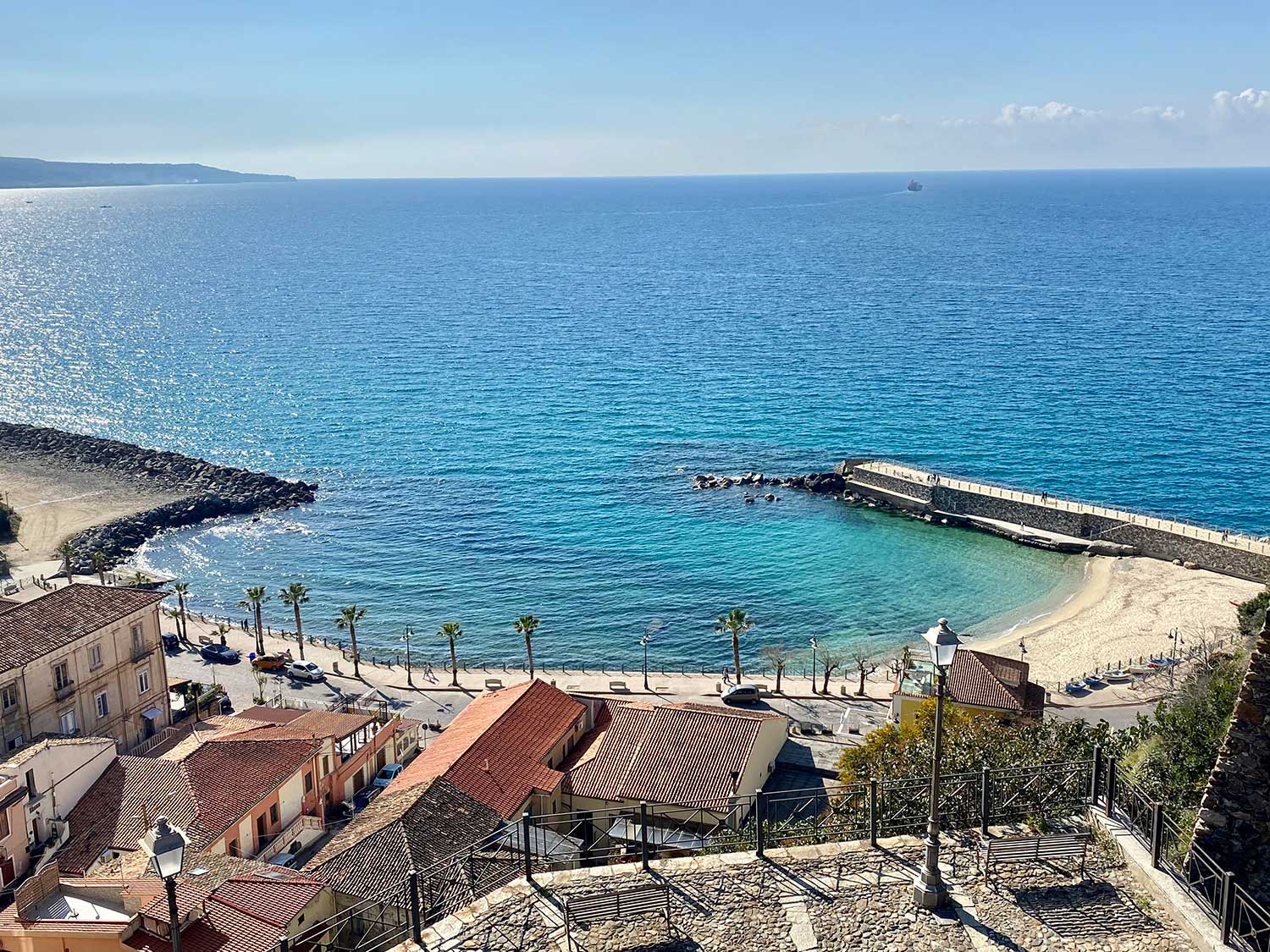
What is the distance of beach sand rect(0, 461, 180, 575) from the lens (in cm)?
7956

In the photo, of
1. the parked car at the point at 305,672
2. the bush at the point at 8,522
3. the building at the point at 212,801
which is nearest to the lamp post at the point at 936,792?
the building at the point at 212,801

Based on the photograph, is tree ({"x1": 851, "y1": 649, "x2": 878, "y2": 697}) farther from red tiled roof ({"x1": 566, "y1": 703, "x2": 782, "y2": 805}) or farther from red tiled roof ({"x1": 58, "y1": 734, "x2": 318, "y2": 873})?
red tiled roof ({"x1": 58, "y1": 734, "x2": 318, "y2": 873})

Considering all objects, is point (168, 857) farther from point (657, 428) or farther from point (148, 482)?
point (657, 428)

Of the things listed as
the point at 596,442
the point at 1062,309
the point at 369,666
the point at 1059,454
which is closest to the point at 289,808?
the point at 369,666

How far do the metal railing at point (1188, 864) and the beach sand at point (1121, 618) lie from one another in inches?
1503

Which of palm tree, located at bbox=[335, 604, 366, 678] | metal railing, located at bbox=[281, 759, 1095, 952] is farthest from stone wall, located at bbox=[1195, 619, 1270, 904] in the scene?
palm tree, located at bbox=[335, 604, 366, 678]

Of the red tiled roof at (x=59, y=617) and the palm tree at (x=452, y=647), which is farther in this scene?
the palm tree at (x=452, y=647)

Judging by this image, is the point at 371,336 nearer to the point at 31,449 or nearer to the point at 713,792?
the point at 31,449

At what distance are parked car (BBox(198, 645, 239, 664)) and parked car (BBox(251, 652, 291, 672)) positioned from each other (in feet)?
3.90

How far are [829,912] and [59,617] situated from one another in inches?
1415

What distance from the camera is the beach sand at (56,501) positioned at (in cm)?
7956

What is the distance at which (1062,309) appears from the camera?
160m

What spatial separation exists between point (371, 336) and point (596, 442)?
6668 cm

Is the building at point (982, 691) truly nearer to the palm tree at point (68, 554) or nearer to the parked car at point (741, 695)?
the parked car at point (741, 695)
